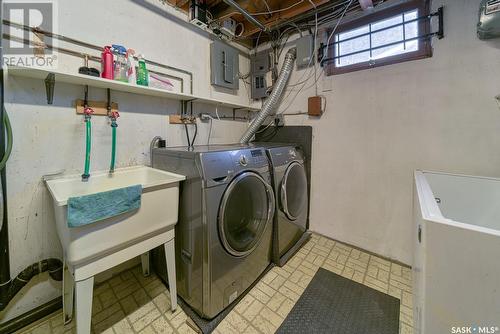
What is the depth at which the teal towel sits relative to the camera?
2.78ft

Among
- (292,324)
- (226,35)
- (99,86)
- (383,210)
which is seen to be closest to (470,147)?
(383,210)

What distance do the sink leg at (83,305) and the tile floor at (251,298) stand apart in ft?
1.04

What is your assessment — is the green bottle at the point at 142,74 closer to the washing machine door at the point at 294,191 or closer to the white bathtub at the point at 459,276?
the washing machine door at the point at 294,191

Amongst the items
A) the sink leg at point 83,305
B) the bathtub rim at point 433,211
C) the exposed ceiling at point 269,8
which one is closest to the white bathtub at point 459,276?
the bathtub rim at point 433,211

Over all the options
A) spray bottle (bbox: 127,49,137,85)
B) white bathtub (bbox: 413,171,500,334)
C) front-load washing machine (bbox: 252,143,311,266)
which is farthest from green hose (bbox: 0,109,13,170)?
white bathtub (bbox: 413,171,500,334)

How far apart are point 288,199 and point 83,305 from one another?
61.9 inches

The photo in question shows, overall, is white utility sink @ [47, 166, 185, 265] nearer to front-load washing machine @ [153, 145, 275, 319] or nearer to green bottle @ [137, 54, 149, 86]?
front-load washing machine @ [153, 145, 275, 319]

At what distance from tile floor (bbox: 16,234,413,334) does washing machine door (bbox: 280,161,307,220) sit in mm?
454

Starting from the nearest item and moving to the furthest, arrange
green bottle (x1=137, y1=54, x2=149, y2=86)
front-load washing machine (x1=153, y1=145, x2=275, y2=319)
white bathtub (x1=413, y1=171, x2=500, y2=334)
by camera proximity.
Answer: white bathtub (x1=413, y1=171, x2=500, y2=334), front-load washing machine (x1=153, y1=145, x2=275, y2=319), green bottle (x1=137, y1=54, x2=149, y2=86)

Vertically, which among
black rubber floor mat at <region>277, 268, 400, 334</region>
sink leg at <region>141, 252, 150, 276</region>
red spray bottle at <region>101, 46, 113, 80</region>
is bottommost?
black rubber floor mat at <region>277, 268, 400, 334</region>

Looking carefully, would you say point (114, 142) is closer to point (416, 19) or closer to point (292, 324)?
point (292, 324)

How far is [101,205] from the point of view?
921mm

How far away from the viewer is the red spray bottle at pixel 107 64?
4.41ft

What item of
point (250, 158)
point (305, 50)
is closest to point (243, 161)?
point (250, 158)
